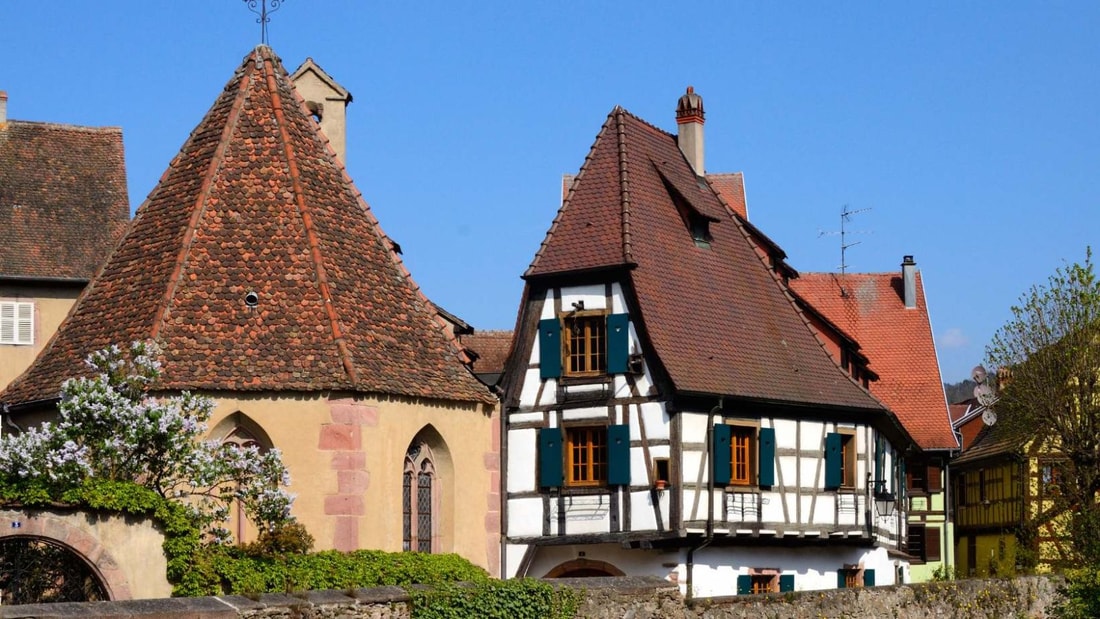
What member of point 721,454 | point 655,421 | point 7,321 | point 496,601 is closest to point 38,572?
point 496,601

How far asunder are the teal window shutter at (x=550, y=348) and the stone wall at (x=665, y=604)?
8.25 meters

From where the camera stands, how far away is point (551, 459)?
30.7 meters

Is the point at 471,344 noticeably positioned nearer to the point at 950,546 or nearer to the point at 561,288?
the point at 561,288

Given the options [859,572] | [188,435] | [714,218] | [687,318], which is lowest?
[859,572]

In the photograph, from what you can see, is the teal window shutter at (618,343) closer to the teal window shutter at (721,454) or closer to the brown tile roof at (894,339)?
the teal window shutter at (721,454)

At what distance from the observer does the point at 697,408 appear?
99.2 feet

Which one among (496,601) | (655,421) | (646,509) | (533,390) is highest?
(533,390)

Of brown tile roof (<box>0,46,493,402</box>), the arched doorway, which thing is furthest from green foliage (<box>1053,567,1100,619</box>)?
the arched doorway

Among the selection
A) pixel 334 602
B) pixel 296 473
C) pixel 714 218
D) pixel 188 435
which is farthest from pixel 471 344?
pixel 334 602

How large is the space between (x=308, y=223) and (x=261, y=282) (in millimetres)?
1412

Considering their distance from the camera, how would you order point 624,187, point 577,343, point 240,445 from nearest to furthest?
point 240,445 < point 577,343 < point 624,187

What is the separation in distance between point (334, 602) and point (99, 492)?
166 inches

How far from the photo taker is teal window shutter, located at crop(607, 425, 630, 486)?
29969mm

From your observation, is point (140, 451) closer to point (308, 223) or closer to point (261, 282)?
point (261, 282)
